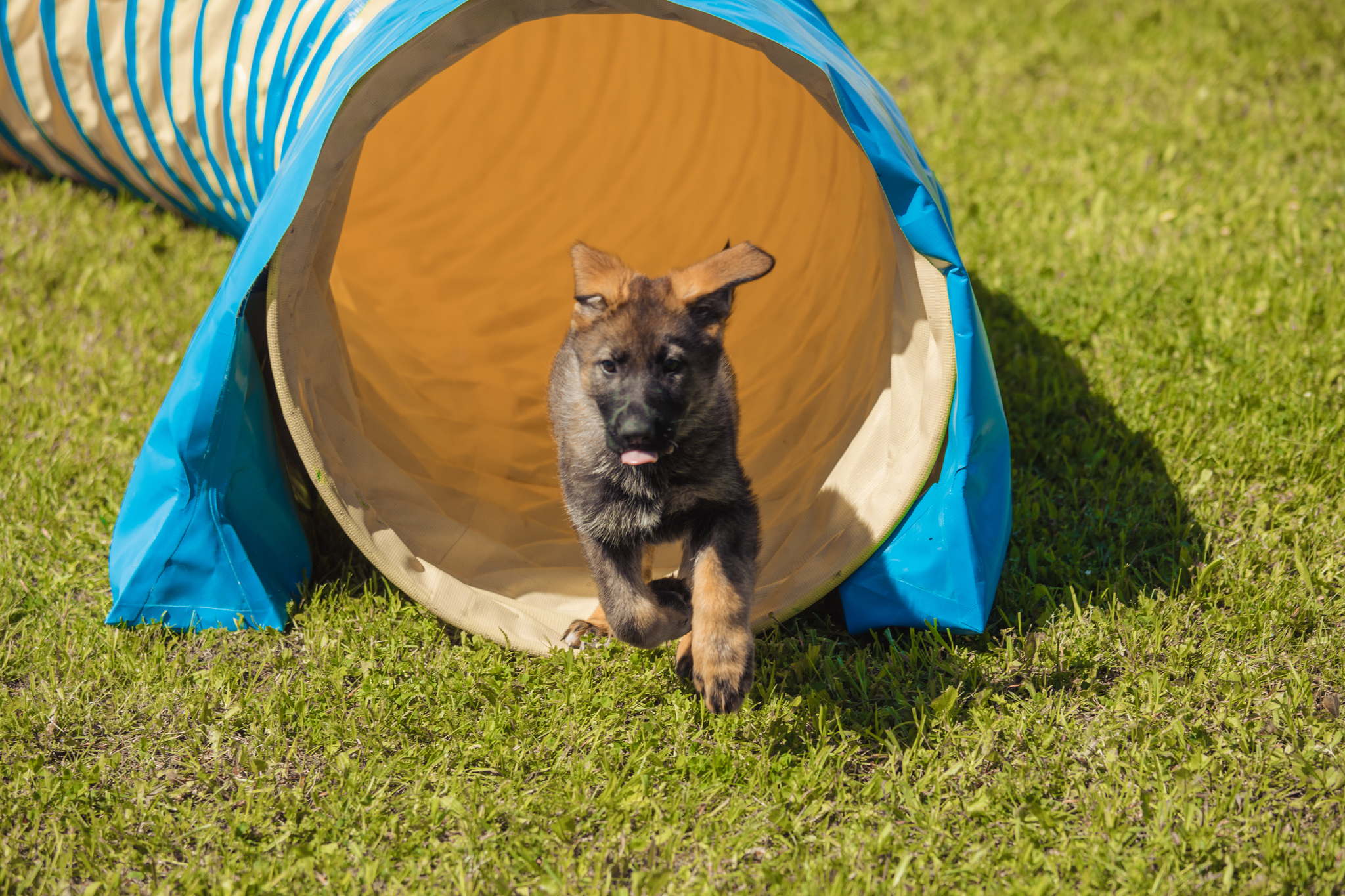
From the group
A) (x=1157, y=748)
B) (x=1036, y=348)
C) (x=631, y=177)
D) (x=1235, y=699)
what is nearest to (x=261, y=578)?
(x=631, y=177)

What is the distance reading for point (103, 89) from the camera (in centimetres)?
546

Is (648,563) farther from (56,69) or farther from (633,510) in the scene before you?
(56,69)

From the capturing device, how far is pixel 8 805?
298cm

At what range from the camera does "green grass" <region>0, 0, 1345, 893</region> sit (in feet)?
9.30

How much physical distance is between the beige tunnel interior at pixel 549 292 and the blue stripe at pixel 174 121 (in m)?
0.91

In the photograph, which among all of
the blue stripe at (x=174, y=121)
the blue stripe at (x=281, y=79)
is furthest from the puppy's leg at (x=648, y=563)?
the blue stripe at (x=174, y=121)

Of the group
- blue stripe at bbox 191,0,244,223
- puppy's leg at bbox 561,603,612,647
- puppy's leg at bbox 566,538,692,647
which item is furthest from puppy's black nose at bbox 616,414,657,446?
blue stripe at bbox 191,0,244,223

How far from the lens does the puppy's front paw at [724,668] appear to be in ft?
9.68

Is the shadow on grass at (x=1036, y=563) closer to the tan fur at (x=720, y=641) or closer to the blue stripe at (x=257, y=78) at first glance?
the tan fur at (x=720, y=641)

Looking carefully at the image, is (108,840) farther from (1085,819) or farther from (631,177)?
(631,177)

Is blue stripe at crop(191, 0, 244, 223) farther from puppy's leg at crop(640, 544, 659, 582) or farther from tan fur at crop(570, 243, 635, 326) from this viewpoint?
puppy's leg at crop(640, 544, 659, 582)

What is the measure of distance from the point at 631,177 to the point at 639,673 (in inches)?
108

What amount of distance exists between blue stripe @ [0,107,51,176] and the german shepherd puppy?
466 cm

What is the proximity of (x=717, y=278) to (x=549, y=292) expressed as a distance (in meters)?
1.92
